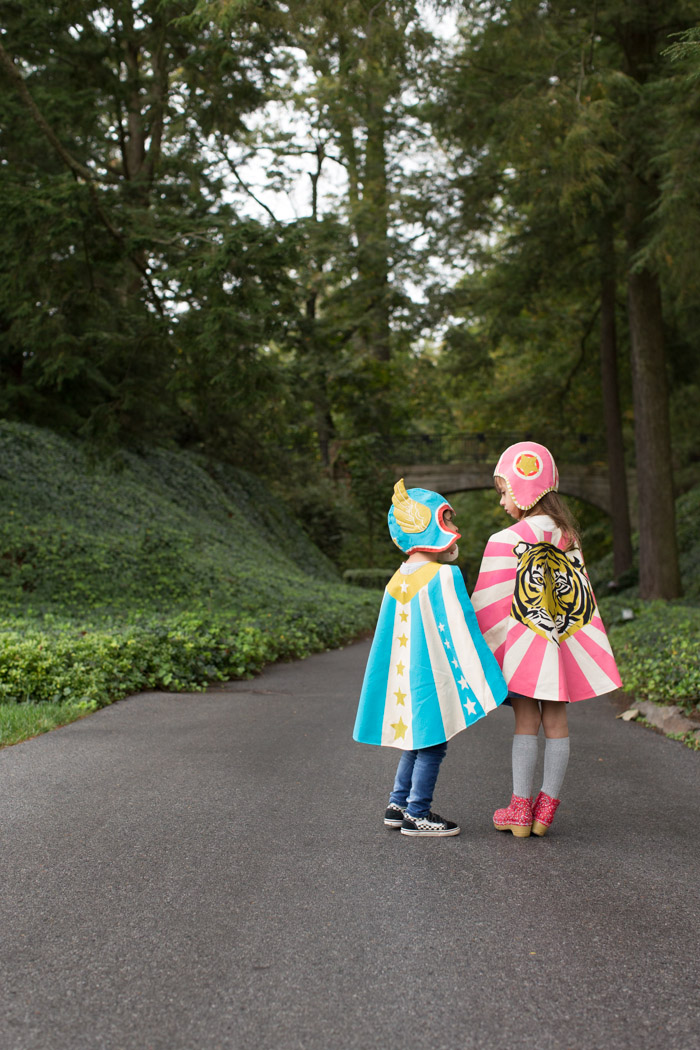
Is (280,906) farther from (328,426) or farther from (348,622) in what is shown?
(328,426)

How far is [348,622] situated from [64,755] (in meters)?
10.9

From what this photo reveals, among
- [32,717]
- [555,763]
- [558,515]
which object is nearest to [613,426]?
[32,717]

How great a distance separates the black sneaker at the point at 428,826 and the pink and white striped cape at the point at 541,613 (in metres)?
0.72

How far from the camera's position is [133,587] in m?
12.8

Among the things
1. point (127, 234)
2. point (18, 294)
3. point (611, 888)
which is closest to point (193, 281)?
point (127, 234)

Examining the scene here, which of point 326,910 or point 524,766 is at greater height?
Answer: point 524,766

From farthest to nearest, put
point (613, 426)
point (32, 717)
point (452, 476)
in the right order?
1. point (452, 476)
2. point (613, 426)
3. point (32, 717)

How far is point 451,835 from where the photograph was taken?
4.09m

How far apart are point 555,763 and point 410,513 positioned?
1392 mm

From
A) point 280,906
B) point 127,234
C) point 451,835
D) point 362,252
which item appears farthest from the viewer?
point 362,252

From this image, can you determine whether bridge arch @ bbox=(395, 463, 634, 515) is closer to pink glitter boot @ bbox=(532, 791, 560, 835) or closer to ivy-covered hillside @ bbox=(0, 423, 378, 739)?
ivy-covered hillside @ bbox=(0, 423, 378, 739)

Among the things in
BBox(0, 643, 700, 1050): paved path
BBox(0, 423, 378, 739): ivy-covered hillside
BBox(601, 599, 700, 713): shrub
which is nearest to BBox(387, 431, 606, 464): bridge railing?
BBox(0, 423, 378, 739): ivy-covered hillside

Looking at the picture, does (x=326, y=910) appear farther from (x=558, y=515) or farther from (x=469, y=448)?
(x=469, y=448)

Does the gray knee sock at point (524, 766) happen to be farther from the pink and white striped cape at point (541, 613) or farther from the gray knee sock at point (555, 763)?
the pink and white striped cape at point (541, 613)
